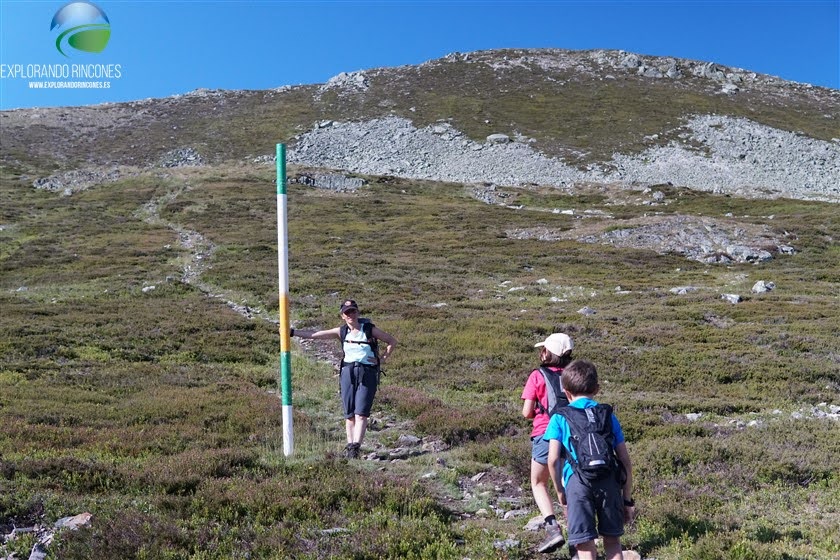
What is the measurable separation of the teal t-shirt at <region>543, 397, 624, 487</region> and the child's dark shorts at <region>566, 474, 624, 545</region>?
186mm

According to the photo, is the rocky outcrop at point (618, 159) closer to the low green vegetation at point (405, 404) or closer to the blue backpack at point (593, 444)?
the low green vegetation at point (405, 404)

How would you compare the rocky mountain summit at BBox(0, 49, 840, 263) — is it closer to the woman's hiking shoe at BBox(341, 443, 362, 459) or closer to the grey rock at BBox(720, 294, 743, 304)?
the grey rock at BBox(720, 294, 743, 304)

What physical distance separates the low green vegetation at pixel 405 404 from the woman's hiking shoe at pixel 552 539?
0.25 m

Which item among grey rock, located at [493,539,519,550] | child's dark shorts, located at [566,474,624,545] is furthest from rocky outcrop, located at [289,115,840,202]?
child's dark shorts, located at [566,474,624,545]

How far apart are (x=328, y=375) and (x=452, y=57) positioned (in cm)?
11025

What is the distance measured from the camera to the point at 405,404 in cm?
1087

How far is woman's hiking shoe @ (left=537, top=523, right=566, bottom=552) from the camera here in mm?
5141

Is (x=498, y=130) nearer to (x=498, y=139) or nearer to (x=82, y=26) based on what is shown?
(x=498, y=139)

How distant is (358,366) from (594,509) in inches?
168

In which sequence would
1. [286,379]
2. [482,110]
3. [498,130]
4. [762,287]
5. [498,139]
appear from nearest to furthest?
1. [286,379]
2. [762,287]
3. [498,139]
4. [498,130]
5. [482,110]

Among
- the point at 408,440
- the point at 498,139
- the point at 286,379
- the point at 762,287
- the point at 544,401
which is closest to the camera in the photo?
the point at 544,401

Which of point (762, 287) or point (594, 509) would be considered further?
point (762, 287)

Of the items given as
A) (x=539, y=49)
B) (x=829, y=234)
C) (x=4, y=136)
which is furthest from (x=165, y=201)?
(x=539, y=49)

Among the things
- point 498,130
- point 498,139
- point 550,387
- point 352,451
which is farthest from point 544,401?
point 498,130
